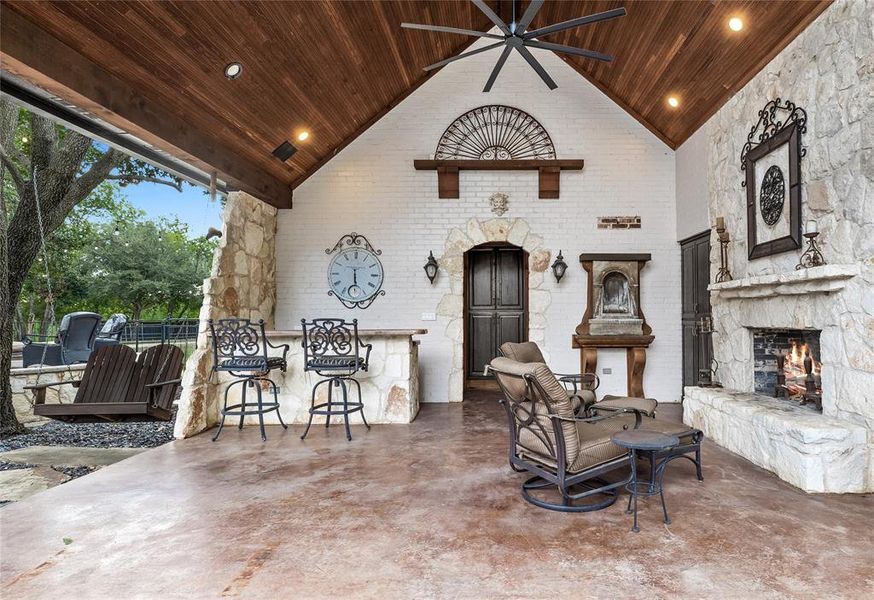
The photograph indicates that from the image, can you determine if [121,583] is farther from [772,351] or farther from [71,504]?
[772,351]

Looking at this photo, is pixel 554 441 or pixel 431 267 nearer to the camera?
pixel 554 441

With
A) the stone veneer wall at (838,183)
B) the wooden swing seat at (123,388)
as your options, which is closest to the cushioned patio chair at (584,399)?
the stone veneer wall at (838,183)

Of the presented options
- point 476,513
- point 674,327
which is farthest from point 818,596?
point 674,327

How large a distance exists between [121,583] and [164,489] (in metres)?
1.24

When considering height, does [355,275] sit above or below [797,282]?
above

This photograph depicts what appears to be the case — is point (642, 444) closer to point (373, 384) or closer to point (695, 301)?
point (373, 384)

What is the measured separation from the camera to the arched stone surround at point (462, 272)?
6449mm

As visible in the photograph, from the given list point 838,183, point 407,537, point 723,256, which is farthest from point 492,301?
point 407,537

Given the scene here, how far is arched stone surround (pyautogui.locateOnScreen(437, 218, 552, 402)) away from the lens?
21.2ft

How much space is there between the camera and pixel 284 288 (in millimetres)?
6617

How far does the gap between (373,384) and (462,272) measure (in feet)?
6.95

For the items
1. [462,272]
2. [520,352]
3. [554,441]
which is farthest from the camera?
[462,272]

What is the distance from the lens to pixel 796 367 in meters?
4.20

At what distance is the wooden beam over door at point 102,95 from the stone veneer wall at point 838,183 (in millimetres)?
5124
